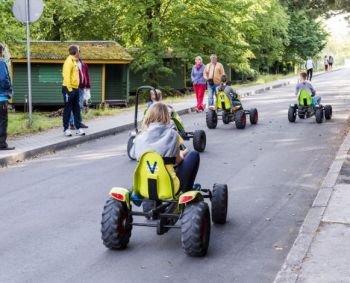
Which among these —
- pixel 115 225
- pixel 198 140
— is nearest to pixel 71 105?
pixel 198 140

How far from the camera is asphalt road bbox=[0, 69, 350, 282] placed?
5.25 m

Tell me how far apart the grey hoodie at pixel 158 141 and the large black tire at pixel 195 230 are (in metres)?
0.62

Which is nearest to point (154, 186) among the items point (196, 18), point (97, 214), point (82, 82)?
point (97, 214)

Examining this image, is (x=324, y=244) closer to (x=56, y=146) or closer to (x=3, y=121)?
(x=3, y=121)

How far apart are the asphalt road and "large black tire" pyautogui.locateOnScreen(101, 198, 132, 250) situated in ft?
0.35

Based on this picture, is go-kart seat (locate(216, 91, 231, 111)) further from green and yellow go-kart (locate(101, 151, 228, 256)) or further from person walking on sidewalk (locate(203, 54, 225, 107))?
green and yellow go-kart (locate(101, 151, 228, 256))

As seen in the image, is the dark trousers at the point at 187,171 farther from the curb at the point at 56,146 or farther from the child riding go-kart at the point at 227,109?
the child riding go-kart at the point at 227,109

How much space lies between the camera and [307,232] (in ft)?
19.5

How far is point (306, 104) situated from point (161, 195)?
10.8 meters

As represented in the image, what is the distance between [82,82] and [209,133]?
313 cm

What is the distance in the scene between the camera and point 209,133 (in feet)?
46.8

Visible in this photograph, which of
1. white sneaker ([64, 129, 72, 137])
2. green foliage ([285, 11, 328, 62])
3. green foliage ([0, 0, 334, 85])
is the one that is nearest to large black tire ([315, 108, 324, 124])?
white sneaker ([64, 129, 72, 137])

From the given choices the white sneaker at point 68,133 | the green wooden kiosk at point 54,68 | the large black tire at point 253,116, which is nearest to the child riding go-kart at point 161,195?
the white sneaker at point 68,133

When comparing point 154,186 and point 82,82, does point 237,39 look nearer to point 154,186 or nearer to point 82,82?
point 82,82
